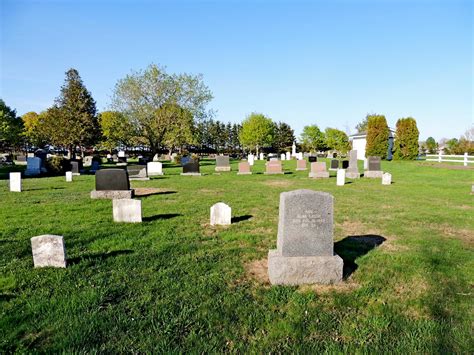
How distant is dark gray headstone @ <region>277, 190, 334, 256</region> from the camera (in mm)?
4730

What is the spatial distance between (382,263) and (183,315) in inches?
138

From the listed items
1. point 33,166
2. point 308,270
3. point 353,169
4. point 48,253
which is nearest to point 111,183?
point 48,253

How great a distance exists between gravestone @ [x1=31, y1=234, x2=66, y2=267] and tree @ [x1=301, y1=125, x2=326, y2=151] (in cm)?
7441

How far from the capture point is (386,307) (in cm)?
389

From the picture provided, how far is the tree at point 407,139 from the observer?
37375 mm

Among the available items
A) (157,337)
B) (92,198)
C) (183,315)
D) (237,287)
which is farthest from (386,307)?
(92,198)

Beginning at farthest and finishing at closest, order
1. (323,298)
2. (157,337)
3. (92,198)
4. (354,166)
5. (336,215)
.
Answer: (354,166), (92,198), (336,215), (323,298), (157,337)

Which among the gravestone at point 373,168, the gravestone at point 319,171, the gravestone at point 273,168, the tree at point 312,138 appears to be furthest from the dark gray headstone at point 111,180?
the tree at point 312,138

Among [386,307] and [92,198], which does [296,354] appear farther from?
[92,198]

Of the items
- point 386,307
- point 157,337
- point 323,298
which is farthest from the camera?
point 323,298

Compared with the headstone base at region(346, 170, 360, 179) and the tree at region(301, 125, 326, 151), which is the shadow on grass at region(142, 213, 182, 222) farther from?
the tree at region(301, 125, 326, 151)

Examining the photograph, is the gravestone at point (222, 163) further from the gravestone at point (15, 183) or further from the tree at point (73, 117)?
the tree at point (73, 117)

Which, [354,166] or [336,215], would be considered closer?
[336,215]

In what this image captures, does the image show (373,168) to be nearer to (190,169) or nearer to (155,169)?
(190,169)
